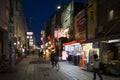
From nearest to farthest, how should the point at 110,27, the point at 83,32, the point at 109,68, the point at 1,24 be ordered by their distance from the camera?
the point at 109,68 < the point at 110,27 < the point at 1,24 < the point at 83,32

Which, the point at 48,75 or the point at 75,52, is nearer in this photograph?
the point at 48,75

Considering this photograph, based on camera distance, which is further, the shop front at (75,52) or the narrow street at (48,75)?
the shop front at (75,52)

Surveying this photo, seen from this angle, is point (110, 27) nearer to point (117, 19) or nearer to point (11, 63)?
point (117, 19)

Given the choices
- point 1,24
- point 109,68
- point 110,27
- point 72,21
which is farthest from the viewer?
point 72,21

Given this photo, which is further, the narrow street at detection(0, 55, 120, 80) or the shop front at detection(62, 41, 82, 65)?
the shop front at detection(62, 41, 82, 65)

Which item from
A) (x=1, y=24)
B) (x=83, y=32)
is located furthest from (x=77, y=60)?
(x=1, y=24)

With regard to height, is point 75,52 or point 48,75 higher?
point 75,52

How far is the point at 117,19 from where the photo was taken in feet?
85.1

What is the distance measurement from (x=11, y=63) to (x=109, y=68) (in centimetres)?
959

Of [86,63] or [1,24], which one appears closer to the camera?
[86,63]

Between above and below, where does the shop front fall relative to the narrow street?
above

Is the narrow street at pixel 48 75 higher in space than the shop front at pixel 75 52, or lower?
lower

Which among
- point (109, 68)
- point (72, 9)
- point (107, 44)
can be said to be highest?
point (72, 9)

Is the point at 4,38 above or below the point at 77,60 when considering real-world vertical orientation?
above
